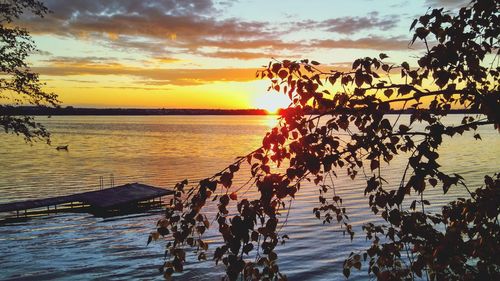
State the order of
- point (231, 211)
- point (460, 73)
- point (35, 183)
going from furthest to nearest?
1. point (35, 183)
2. point (231, 211)
3. point (460, 73)

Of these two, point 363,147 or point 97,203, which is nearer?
point 363,147

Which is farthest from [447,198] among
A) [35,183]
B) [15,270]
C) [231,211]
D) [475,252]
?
[35,183]

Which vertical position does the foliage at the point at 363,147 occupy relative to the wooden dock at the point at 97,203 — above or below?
above

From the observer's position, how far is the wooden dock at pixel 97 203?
36688 millimetres

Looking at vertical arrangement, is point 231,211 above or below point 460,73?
below

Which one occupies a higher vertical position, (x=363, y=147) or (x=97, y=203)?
(x=363, y=147)

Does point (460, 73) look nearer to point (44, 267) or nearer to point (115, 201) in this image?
point (44, 267)

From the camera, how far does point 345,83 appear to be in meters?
4.07

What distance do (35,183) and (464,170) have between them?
178 ft

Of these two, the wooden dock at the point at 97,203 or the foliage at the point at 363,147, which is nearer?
the foliage at the point at 363,147

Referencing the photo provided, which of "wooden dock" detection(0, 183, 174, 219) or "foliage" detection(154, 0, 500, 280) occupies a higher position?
"foliage" detection(154, 0, 500, 280)

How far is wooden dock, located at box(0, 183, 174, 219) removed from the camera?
3669 centimetres

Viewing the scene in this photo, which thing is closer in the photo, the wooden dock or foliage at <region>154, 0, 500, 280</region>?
foliage at <region>154, 0, 500, 280</region>

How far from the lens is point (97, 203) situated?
37781 mm
